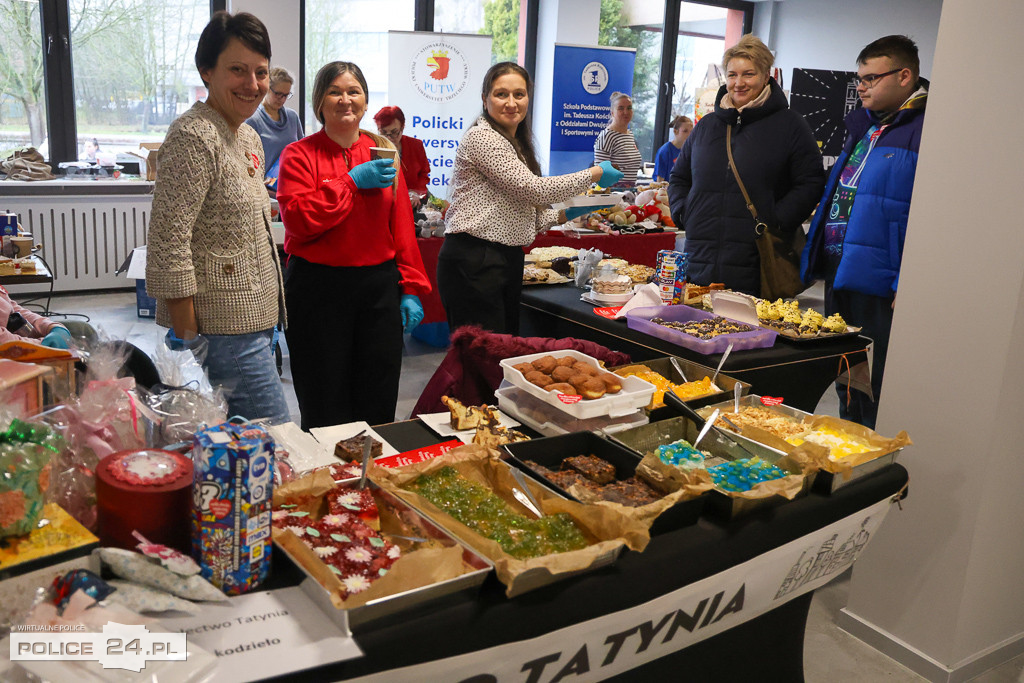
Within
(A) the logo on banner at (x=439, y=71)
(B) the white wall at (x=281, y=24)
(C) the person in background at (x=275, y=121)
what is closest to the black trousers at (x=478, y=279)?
(C) the person in background at (x=275, y=121)

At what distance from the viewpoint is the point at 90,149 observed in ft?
22.1

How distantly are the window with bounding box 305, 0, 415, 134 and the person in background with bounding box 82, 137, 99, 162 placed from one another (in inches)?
71.7

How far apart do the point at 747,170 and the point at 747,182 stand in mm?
48

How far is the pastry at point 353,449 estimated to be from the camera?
166 centimetres

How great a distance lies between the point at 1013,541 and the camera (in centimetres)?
230

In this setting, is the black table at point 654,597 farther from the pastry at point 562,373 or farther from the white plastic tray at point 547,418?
the pastry at point 562,373

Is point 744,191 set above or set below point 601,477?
above

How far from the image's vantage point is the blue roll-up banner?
7508 mm

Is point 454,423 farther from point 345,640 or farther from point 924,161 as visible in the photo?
point 924,161

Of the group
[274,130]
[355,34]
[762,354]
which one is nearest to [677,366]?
[762,354]

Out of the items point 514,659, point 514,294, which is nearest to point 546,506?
point 514,659

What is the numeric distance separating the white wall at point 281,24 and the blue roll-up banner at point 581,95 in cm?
226

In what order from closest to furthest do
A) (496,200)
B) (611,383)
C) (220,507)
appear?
(220,507) → (611,383) → (496,200)

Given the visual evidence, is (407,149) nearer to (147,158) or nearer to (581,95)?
(147,158)
